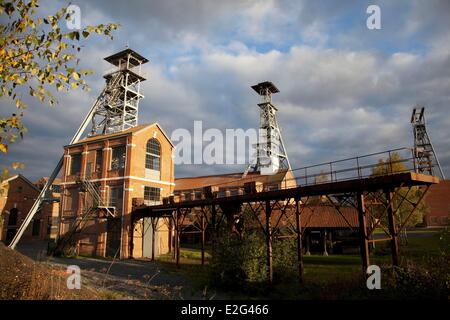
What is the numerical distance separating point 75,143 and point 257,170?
23080 millimetres

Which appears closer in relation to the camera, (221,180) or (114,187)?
(114,187)

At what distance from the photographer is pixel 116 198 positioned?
26.8 m

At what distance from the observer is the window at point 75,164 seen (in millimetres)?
30281

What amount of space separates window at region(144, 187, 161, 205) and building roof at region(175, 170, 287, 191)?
1204 cm

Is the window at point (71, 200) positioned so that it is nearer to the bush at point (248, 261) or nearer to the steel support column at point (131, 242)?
the steel support column at point (131, 242)

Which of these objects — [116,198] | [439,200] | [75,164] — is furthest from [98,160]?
[439,200]

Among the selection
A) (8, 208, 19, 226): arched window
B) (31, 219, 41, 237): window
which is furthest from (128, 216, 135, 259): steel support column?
(8, 208, 19, 226): arched window

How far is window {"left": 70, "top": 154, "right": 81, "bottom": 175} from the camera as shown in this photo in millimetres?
30281

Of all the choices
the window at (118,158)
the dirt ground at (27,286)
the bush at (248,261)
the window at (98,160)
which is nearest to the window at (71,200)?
the window at (98,160)

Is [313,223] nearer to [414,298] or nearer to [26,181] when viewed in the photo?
[414,298]

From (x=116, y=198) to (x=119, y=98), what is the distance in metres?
14.0

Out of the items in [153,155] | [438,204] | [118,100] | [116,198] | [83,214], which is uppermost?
[118,100]

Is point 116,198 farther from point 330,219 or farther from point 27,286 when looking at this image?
point 27,286
